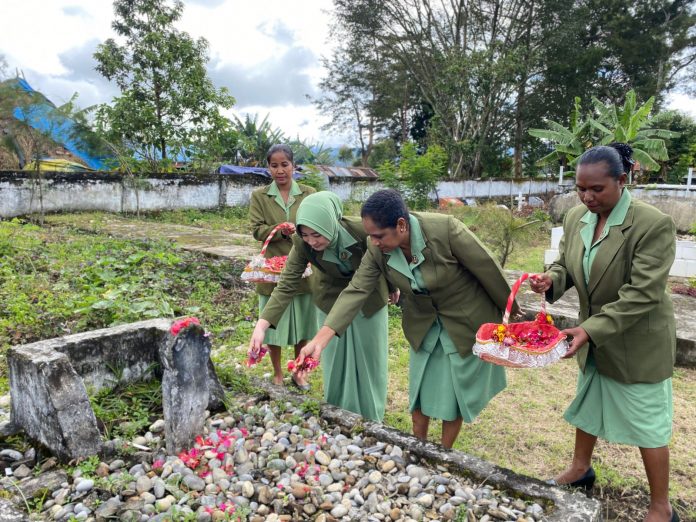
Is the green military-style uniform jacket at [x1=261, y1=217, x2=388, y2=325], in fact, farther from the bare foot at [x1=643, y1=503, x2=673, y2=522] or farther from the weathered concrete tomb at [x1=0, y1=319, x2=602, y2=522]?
the bare foot at [x1=643, y1=503, x2=673, y2=522]

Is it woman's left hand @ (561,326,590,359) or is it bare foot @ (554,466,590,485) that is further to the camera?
bare foot @ (554,466,590,485)

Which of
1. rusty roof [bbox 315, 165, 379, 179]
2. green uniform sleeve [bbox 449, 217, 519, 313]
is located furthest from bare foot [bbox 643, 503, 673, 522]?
rusty roof [bbox 315, 165, 379, 179]

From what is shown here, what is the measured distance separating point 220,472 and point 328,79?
27.3 m

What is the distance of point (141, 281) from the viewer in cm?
547

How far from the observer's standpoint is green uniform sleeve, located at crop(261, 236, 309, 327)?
2.81 metres

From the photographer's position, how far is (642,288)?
2031 millimetres

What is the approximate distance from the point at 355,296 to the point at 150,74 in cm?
1405

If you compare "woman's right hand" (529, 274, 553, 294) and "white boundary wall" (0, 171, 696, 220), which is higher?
"white boundary wall" (0, 171, 696, 220)

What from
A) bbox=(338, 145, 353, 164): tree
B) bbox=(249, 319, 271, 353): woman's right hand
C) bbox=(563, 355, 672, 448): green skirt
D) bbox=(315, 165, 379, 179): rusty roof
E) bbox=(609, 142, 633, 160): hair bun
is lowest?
bbox=(563, 355, 672, 448): green skirt

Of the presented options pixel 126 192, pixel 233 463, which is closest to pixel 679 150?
pixel 126 192

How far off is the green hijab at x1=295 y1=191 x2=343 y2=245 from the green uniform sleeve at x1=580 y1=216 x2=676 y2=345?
1.26 metres

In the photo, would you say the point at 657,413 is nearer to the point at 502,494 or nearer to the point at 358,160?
the point at 502,494

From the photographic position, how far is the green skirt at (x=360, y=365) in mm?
2996

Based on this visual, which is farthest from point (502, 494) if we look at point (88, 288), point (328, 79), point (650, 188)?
point (328, 79)
